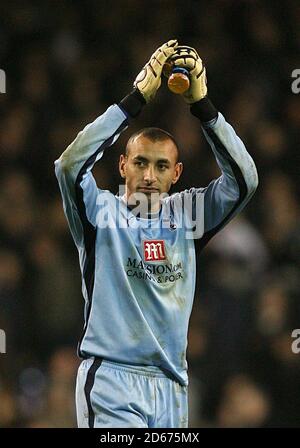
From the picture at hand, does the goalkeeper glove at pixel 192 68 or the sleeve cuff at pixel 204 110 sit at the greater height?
the goalkeeper glove at pixel 192 68

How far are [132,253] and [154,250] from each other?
3.3 inches

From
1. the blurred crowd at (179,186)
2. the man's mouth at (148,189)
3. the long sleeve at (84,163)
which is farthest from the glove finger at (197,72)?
the blurred crowd at (179,186)

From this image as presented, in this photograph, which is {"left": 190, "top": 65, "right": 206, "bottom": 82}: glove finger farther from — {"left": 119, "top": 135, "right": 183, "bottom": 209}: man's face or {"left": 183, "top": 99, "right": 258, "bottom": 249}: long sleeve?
{"left": 119, "top": 135, "right": 183, "bottom": 209}: man's face

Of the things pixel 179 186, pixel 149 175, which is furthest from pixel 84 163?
pixel 179 186

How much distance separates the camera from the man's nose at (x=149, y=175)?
12.2 ft

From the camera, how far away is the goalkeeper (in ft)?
11.7

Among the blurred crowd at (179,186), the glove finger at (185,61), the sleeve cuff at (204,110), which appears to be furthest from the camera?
the blurred crowd at (179,186)

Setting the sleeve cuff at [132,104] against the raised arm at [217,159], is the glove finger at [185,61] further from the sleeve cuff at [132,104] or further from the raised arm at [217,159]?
the sleeve cuff at [132,104]

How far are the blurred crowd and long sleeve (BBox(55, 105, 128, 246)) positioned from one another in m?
1.91

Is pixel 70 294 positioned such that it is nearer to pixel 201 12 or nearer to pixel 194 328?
pixel 194 328

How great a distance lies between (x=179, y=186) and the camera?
611 cm

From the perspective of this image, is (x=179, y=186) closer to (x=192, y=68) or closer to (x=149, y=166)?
(x=149, y=166)

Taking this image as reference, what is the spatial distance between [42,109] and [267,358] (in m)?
2.43

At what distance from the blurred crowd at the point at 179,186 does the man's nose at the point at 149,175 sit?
1.96 metres
